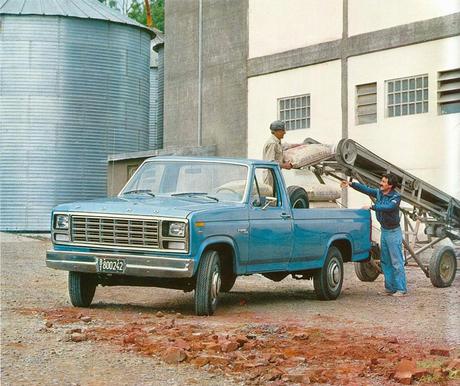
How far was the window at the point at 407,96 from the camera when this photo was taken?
20438 millimetres

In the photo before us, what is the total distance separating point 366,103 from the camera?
22.0 meters

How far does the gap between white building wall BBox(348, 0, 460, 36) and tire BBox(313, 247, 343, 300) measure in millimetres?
9151

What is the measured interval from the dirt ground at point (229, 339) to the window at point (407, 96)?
8.05 metres

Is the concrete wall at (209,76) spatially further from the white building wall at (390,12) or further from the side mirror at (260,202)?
the side mirror at (260,202)

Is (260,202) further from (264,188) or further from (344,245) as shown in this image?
(344,245)

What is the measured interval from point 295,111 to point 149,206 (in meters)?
14.6

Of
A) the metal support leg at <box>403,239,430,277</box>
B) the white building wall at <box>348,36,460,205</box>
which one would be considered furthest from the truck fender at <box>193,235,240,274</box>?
the white building wall at <box>348,36,460,205</box>

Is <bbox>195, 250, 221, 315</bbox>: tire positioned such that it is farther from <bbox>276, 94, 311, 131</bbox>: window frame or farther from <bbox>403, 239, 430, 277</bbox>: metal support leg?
<bbox>276, 94, 311, 131</bbox>: window frame

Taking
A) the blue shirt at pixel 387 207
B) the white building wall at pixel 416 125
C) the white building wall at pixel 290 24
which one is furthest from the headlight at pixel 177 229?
the white building wall at pixel 290 24

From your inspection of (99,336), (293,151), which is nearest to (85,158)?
(293,151)

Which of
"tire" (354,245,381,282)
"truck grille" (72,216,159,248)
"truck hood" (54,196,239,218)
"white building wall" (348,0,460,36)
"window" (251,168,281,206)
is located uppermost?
"white building wall" (348,0,460,36)

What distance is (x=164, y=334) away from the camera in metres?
8.41

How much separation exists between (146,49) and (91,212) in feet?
77.9

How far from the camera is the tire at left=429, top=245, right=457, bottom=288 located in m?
14.8
